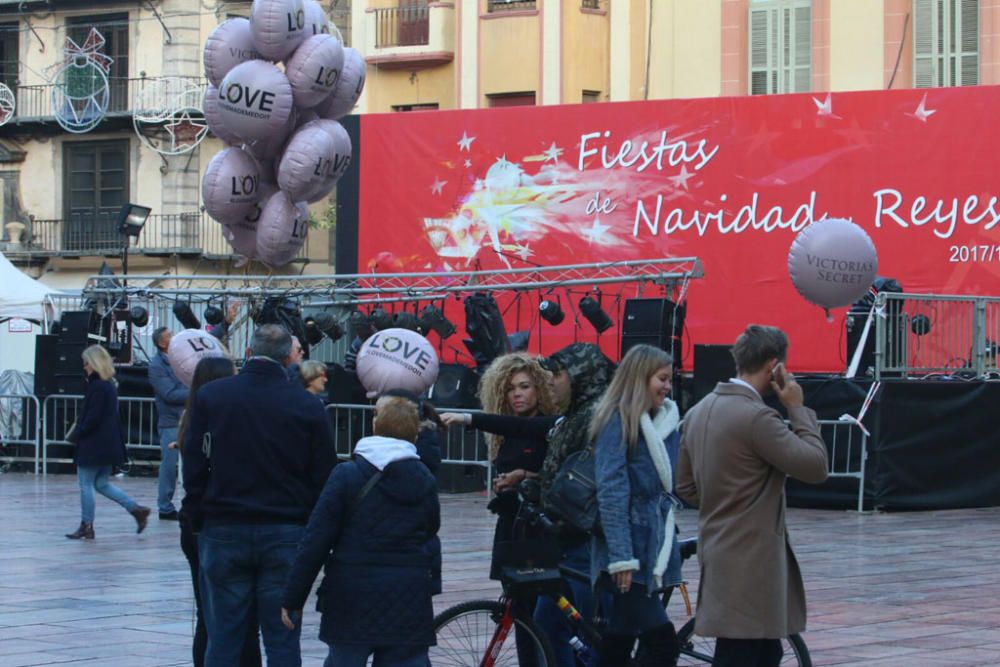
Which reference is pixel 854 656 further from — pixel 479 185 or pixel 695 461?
pixel 479 185

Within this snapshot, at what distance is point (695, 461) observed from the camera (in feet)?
22.3

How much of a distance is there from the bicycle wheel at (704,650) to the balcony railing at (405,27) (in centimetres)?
2642

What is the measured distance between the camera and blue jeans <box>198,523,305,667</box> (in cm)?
737

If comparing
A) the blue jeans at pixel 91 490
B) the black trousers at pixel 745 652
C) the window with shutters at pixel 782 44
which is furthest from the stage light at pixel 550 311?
the black trousers at pixel 745 652

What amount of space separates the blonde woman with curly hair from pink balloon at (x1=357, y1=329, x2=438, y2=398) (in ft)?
14.1

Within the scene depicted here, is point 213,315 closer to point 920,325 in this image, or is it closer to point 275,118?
point 920,325

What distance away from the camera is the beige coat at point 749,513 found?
6523 millimetres

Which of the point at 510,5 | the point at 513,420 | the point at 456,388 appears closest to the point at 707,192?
the point at 456,388

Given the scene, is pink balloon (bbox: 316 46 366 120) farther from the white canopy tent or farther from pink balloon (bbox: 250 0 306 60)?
the white canopy tent

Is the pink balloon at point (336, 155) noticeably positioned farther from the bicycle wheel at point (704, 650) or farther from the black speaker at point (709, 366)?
the bicycle wheel at point (704, 650)

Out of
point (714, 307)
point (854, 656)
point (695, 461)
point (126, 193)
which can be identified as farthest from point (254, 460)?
point (126, 193)

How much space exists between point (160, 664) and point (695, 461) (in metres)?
3.66

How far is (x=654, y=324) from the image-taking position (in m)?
18.4

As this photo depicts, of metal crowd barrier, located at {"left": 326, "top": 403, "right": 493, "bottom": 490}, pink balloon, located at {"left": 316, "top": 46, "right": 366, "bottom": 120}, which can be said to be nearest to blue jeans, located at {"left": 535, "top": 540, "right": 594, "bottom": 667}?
pink balloon, located at {"left": 316, "top": 46, "right": 366, "bottom": 120}
